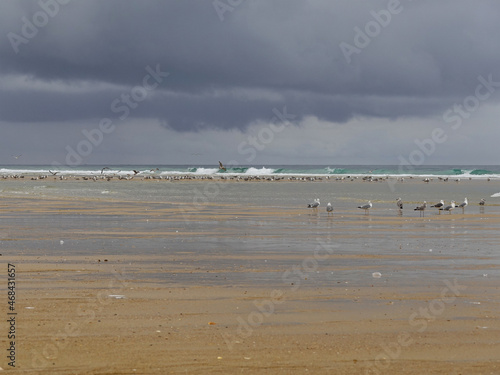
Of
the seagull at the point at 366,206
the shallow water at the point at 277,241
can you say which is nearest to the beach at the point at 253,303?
the shallow water at the point at 277,241

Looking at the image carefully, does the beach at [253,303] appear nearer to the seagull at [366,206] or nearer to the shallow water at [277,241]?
the shallow water at [277,241]

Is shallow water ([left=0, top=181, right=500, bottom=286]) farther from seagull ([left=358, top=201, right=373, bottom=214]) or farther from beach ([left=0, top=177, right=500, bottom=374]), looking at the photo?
seagull ([left=358, top=201, right=373, bottom=214])

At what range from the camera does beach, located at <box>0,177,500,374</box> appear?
354 inches

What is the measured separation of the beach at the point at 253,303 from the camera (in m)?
8.98

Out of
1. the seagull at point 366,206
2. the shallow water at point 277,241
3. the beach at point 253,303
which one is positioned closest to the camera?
the beach at point 253,303

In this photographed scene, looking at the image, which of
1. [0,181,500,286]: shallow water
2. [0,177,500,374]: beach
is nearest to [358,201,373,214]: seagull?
[0,181,500,286]: shallow water

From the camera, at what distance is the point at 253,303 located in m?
12.2

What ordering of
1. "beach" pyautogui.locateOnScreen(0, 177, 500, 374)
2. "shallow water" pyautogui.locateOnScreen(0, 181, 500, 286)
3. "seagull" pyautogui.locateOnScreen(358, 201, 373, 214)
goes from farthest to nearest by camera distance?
"seagull" pyautogui.locateOnScreen(358, 201, 373, 214) < "shallow water" pyautogui.locateOnScreen(0, 181, 500, 286) < "beach" pyautogui.locateOnScreen(0, 177, 500, 374)

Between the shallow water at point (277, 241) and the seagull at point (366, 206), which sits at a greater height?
the seagull at point (366, 206)

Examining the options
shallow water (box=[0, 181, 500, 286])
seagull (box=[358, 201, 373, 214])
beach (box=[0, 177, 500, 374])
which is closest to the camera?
beach (box=[0, 177, 500, 374])

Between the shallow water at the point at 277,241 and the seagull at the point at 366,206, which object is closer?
the shallow water at the point at 277,241

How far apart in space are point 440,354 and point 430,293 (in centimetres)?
404

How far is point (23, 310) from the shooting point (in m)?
11.2

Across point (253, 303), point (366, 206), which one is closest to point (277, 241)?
point (253, 303)
